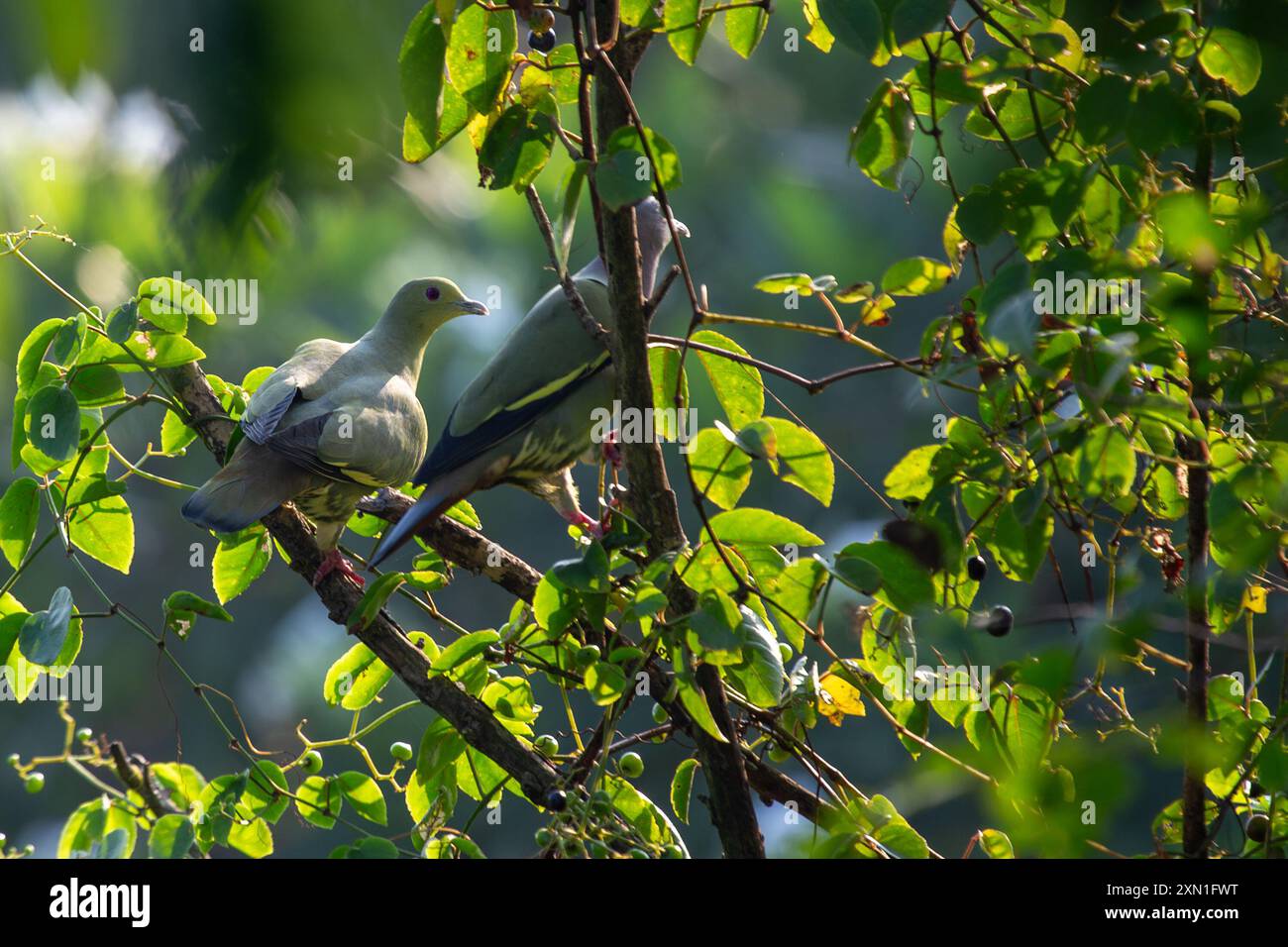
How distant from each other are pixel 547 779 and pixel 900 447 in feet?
28.5

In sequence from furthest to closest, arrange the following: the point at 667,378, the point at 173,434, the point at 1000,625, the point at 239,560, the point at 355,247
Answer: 1. the point at 355,247
2. the point at 239,560
3. the point at 173,434
4. the point at 667,378
5. the point at 1000,625

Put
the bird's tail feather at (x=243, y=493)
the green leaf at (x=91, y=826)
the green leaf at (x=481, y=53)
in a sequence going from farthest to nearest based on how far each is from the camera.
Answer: the bird's tail feather at (x=243, y=493), the green leaf at (x=91, y=826), the green leaf at (x=481, y=53)

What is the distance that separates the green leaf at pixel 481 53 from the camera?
134cm

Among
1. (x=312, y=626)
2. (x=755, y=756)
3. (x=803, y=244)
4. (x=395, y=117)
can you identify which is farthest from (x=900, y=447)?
(x=395, y=117)

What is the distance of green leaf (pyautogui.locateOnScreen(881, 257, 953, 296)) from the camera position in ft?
4.48

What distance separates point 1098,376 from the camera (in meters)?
1.10

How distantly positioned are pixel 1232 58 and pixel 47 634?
153 cm

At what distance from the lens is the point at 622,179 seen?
47.6 inches

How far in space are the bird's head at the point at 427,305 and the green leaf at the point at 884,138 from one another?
65.0 inches

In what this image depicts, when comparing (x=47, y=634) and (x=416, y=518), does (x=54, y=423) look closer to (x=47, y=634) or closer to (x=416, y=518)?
(x=47, y=634)

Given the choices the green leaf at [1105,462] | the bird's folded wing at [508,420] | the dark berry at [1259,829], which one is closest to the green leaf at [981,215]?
the green leaf at [1105,462]

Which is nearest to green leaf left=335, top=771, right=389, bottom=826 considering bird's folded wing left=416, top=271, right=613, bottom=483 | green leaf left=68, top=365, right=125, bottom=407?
green leaf left=68, top=365, right=125, bottom=407

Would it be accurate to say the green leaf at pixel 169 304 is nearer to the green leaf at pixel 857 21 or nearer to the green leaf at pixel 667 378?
the green leaf at pixel 667 378

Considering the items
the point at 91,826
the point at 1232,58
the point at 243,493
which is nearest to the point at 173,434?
the point at 243,493
